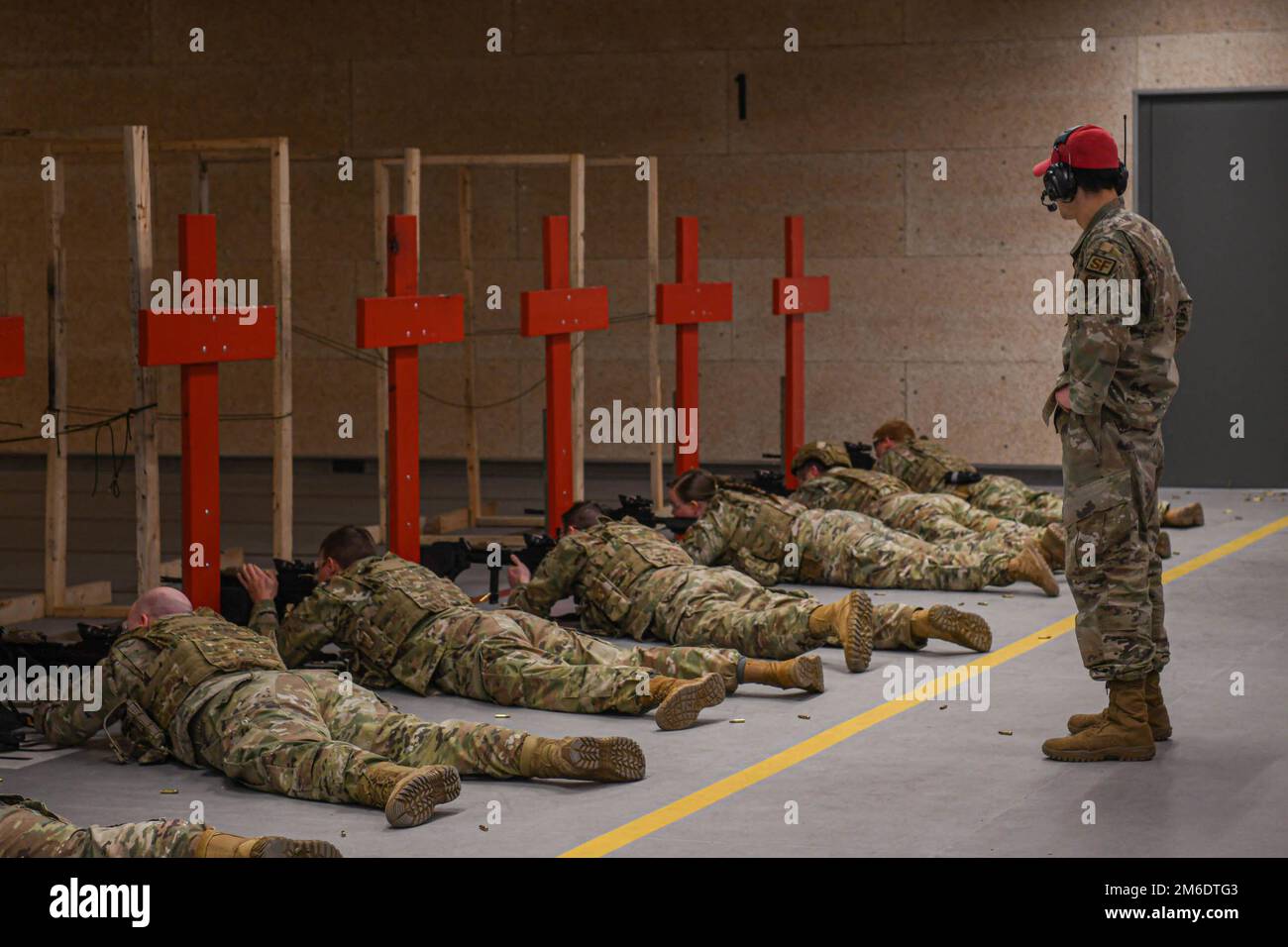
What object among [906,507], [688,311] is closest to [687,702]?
[906,507]

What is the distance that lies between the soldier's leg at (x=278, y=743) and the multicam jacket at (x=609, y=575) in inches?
84.4

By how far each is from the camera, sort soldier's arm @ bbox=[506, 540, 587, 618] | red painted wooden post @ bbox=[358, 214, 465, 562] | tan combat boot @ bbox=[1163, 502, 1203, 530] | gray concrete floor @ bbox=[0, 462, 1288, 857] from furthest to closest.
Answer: tan combat boot @ bbox=[1163, 502, 1203, 530], red painted wooden post @ bbox=[358, 214, 465, 562], soldier's arm @ bbox=[506, 540, 587, 618], gray concrete floor @ bbox=[0, 462, 1288, 857]

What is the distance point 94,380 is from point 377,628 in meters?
10.2

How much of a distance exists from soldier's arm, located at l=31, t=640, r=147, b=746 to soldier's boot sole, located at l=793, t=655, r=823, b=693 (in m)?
2.39

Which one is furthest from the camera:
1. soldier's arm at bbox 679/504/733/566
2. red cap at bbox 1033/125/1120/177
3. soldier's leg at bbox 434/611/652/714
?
soldier's arm at bbox 679/504/733/566

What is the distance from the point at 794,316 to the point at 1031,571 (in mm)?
4155

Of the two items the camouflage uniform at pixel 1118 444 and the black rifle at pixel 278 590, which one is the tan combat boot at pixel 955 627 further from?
the black rifle at pixel 278 590

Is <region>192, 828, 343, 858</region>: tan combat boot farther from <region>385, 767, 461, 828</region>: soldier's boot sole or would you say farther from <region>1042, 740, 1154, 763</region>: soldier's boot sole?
<region>1042, 740, 1154, 763</region>: soldier's boot sole

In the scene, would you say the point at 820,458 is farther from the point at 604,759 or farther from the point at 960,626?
the point at 604,759

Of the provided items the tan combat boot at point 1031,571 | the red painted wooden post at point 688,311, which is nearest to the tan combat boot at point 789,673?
the tan combat boot at point 1031,571

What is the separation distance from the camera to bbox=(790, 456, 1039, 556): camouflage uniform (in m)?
9.86

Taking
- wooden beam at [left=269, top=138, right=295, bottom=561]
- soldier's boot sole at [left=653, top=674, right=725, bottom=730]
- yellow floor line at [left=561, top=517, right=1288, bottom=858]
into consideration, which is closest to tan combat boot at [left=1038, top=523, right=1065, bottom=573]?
yellow floor line at [left=561, top=517, right=1288, bottom=858]

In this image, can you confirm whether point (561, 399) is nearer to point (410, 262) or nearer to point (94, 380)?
point (410, 262)

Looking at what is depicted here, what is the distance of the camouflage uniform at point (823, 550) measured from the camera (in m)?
9.09
